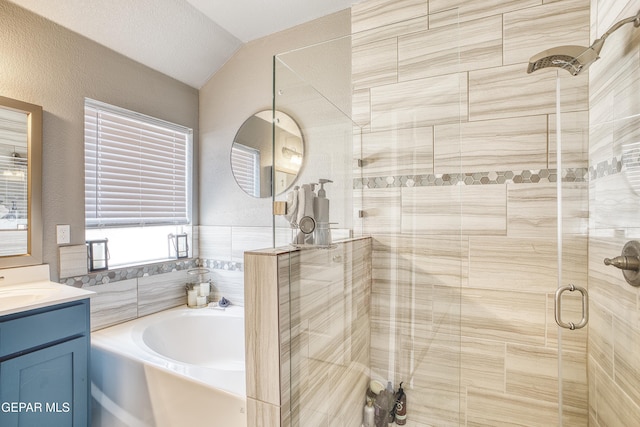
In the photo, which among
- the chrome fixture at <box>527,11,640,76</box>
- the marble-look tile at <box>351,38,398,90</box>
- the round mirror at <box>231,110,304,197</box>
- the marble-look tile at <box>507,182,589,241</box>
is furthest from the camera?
the round mirror at <box>231,110,304,197</box>

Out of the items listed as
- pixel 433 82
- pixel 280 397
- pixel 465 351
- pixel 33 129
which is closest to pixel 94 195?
pixel 33 129

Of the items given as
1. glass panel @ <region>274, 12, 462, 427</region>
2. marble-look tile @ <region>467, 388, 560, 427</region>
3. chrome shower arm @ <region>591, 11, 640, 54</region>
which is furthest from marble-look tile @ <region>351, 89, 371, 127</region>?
marble-look tile @ <region>467, 388, 560, 427</region>

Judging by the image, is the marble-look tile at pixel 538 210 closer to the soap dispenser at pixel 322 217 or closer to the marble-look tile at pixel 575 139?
the marble-look tile at pixel 575 139

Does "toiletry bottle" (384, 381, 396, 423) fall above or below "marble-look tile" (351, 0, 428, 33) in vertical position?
below

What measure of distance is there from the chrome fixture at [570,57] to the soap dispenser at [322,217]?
1.04 m

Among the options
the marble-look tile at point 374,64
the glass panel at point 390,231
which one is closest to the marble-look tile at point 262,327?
the glass panel at point 390,231

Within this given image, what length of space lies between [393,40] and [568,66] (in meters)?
0.80

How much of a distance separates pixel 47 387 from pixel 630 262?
2412 mm

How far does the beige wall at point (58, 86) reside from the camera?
1696mm

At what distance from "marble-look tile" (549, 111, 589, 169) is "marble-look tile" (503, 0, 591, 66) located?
384 mm

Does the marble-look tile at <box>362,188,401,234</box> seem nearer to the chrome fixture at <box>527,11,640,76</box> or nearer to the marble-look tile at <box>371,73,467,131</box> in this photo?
the marble-look tile at <box>371,73,467,131</box>

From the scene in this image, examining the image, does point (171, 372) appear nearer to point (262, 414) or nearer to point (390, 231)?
point (262, 414)

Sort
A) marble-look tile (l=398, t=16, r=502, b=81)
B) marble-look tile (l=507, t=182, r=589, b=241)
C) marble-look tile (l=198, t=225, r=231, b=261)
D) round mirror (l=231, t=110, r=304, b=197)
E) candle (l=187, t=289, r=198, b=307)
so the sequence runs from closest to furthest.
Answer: marble-look tile (l=507, t=182, r=589, b=241)
marble-look tile (l=398, t=16, r=502, b=81)
round mirror (l=231, t=110, r=304, b=197)
candle (l=187, t=289, r=198, b=307)
marble-look tile (l=198, t=225, r=231, b=261)

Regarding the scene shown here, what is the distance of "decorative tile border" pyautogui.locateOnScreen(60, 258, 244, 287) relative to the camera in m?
1.97
